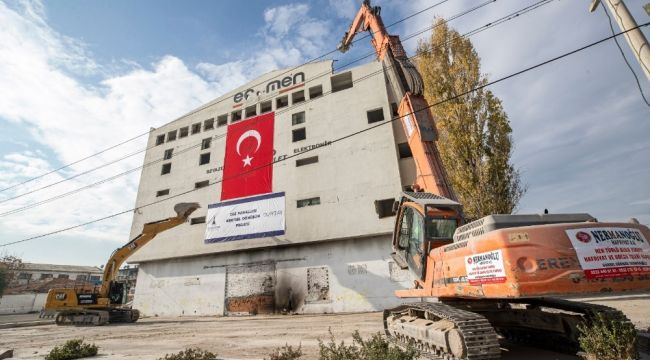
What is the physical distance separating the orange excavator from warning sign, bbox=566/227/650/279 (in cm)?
1

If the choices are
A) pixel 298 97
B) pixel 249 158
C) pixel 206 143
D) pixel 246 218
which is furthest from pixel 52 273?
pixel 298 97

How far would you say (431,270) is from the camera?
5.86 meters

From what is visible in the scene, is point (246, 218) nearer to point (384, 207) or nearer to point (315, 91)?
point (384, 207)

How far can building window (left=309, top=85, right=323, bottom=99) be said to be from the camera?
2539 cm

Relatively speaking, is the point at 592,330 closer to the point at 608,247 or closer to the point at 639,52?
the point at 608,247

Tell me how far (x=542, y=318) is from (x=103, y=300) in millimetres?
21893

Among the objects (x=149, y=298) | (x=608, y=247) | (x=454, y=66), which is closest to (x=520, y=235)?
(x=608, y=247)

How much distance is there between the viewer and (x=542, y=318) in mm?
5703

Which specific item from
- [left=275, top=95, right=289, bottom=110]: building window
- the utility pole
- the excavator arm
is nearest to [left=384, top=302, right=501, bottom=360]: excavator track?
the utility pole

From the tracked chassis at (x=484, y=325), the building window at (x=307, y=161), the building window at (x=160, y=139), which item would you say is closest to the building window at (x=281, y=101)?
the building window at (x=307, y=161)

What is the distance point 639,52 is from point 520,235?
494 centimetres

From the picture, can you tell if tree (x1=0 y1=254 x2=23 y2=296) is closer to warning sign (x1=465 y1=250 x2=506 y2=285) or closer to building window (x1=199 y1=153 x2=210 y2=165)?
building window (x1=199 y1=153 x2=210 y2=165)

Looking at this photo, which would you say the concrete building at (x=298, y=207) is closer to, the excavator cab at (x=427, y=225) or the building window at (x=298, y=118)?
the building window at (x=298, y=118)

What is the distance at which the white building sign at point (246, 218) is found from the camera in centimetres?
2186
